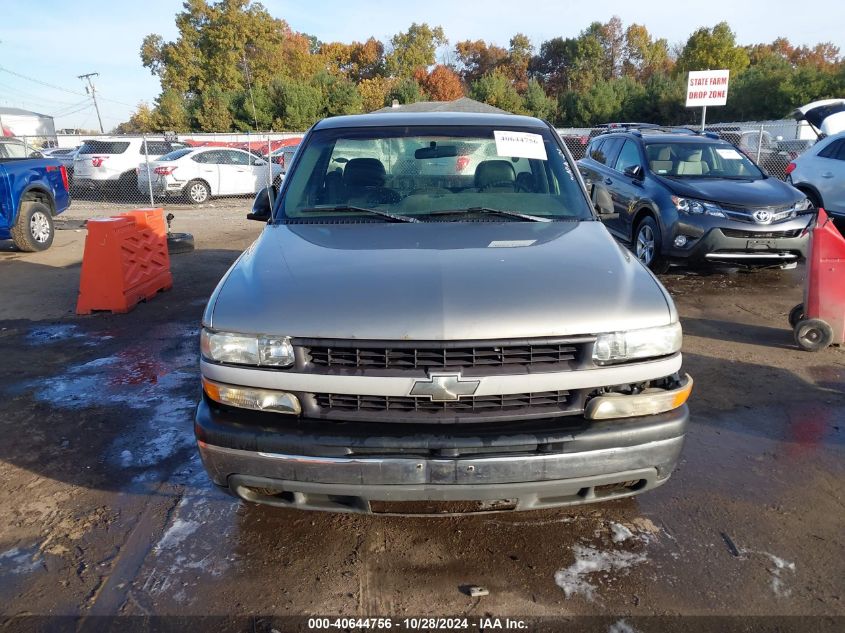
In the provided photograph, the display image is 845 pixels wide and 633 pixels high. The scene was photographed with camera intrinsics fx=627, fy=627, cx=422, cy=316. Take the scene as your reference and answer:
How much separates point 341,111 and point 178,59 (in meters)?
19.4

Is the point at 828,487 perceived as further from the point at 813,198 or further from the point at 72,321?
the point at 813,198

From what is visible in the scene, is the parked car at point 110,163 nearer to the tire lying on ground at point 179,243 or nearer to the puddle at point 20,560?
the tire lying on ground at point 179,243

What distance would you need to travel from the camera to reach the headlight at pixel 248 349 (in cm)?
240

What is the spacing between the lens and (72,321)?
6582 mm

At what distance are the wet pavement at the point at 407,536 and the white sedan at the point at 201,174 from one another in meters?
13.3

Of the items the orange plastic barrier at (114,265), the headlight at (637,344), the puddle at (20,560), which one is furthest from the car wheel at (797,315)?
the orange plastic barrier at (114,265)

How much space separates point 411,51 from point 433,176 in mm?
76462

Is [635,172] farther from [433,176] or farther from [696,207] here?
[433,176]

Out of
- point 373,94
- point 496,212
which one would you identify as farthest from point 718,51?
point 496,212

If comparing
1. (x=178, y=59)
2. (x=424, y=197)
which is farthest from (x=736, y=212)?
(x=178, y=59)

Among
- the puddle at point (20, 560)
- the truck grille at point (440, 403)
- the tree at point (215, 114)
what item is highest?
the tree at point (215, 114)

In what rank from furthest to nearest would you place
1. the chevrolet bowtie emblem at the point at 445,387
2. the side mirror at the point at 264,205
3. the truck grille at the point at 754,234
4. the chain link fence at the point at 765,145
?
the chain link fence at the point at 765,145
the truck grille at the point at 754,234
the side mirror at the point at 264,205
the chevrolet bowtie emblem at the point at 445,387

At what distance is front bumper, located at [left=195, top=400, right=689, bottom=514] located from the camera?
7.62 feet

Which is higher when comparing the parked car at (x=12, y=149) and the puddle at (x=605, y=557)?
the parked car at (x=12, y=149)
